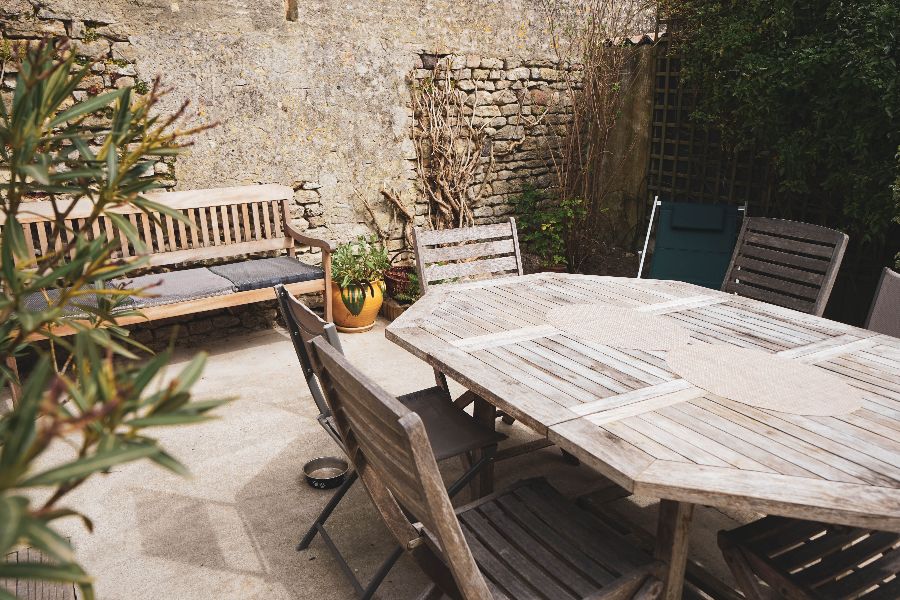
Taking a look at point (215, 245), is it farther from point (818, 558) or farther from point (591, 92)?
point (818, 558)

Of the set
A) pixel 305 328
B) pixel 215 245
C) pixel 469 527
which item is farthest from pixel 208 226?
pixel 469 527

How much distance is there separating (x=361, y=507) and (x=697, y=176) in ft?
13.6

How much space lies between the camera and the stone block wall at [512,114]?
566 cm

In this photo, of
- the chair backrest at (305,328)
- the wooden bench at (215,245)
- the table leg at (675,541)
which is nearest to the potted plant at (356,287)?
the wooden bench at (215,245)

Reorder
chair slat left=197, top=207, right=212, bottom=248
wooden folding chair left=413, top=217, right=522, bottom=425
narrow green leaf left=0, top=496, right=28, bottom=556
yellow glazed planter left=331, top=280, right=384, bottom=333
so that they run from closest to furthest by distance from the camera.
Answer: narrow green leaf left=0, top=496, right=28, bottom=556, wooden folding chair left=413, top=217, right=522, bottom=425, chair slat left=197, top=207, right=212, bottom=248, yellow glazed planter left=331, top=280, right=384, bottom=333

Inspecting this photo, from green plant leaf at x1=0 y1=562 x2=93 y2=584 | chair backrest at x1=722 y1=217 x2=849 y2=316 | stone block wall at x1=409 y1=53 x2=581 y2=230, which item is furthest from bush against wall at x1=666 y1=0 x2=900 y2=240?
green plant leaf at x1=0 y1=562 x2=93 y2=584

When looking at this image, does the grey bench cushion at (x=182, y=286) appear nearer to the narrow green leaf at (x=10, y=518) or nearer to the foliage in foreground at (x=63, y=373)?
the foliage in foreground at (x=63, y=373)

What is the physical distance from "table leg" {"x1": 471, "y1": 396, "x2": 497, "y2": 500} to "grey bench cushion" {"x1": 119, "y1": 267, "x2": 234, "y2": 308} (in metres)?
2.18

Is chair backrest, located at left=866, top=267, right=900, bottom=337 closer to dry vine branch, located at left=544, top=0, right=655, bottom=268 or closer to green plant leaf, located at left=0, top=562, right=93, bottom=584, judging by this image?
green plant leaf, located at left=0, top=562, right=93, bottom=584

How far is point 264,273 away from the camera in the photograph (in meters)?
4.49

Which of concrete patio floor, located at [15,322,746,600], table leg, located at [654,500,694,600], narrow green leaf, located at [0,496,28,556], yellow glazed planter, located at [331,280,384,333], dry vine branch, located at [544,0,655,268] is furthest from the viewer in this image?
dry vine branch, located at [544,0,655,268]

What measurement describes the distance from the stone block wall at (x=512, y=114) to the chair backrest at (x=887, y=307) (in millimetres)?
3654

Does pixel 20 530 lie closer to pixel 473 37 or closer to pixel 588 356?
pixel 588 356

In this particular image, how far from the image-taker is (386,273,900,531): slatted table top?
145cm
